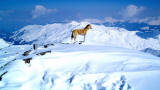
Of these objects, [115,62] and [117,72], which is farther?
[115,62]

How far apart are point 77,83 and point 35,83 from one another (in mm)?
4154

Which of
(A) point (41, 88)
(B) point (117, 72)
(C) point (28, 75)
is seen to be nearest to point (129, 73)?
(B) point (117, 72)

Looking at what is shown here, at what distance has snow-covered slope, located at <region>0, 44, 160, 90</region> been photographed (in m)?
16.0

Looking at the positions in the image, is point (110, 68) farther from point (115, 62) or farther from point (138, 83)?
point (138, 83)

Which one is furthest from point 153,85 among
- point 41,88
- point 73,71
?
point 41,88

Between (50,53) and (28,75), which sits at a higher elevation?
(50,53)

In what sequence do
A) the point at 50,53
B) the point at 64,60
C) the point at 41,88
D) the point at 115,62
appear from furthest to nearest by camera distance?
the point at 50,53 < the point at 64,60 < the point at 115,62 < the point at 41,88

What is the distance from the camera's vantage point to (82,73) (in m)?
18.2

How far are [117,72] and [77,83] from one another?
3480mm

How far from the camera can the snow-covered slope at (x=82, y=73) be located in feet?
52.5

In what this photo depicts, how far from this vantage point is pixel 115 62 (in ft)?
66.8

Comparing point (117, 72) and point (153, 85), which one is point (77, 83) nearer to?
point (117, 72)

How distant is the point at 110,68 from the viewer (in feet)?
61.9

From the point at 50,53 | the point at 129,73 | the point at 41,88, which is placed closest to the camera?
the point at 129,73
